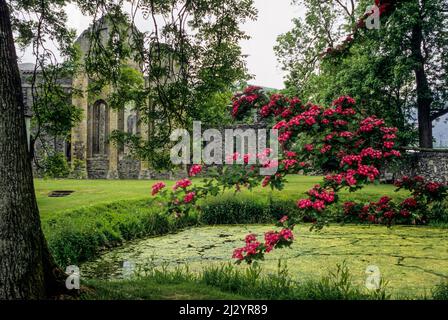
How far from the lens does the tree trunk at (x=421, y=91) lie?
19.2 metres

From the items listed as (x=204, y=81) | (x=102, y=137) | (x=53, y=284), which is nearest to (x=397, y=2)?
(x=204, y=81)

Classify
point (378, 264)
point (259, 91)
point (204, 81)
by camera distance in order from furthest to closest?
1. point (378, 264)
2. point (204, 81)
3. point (259, 91)

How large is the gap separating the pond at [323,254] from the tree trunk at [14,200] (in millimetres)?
2634

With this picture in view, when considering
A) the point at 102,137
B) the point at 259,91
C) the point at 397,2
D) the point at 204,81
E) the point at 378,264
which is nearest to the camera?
the point at 397,2

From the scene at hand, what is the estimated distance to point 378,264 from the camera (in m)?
7.20

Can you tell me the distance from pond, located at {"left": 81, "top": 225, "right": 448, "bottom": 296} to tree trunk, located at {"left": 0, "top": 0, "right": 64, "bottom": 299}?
2634mm

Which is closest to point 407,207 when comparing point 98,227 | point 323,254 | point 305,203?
point 305,203

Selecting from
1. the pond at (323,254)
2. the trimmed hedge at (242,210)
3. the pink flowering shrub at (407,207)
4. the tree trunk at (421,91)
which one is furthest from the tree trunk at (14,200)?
the tree trunk at (421,91)

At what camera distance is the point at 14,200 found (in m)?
3.63

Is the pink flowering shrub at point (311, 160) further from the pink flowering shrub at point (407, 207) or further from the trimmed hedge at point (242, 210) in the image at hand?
the trimmed hedge at point (242, 210)

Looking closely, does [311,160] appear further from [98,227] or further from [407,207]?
[98,227]
